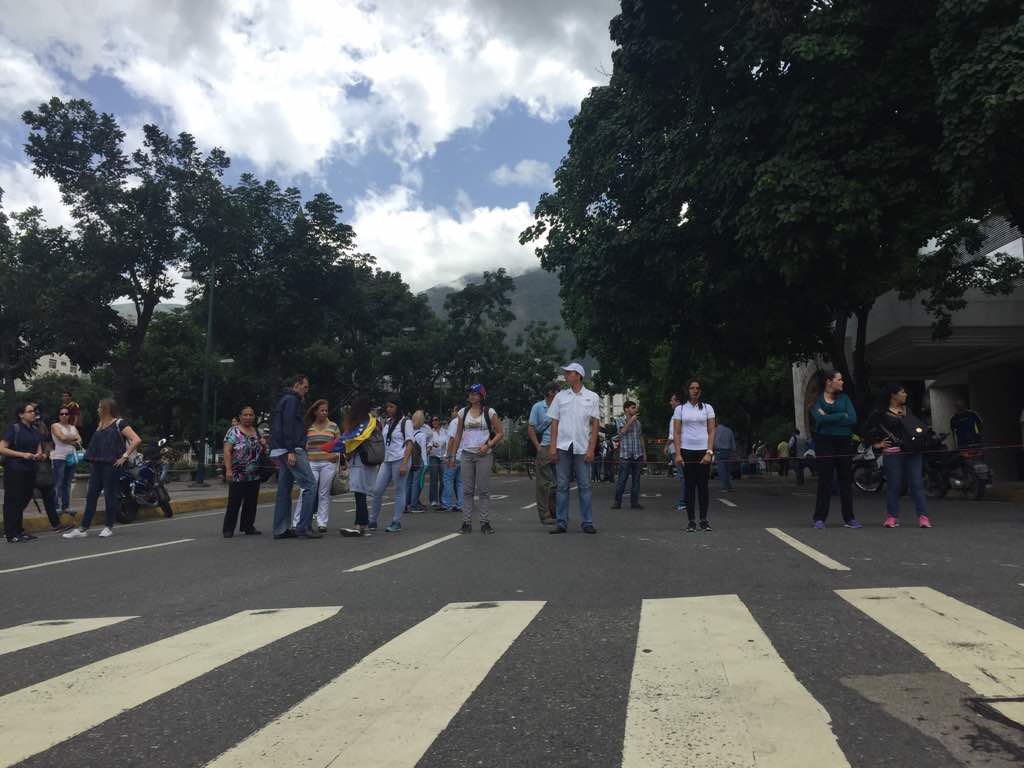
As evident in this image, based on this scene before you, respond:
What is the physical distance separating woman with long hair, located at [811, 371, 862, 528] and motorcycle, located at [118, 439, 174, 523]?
1009cm

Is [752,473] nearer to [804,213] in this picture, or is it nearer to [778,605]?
[804,213]

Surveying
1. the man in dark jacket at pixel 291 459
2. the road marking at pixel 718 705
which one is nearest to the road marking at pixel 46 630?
the road marking at pixel 718 705

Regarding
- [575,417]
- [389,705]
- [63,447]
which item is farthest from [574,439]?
[63,447]

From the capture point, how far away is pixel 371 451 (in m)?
10.5

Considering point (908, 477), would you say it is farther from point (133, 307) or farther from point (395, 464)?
point (133, 307)

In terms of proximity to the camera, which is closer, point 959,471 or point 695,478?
point 695,478

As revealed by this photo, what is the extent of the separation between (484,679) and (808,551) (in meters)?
4.49

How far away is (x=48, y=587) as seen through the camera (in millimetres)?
6371

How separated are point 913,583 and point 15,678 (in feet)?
16.2

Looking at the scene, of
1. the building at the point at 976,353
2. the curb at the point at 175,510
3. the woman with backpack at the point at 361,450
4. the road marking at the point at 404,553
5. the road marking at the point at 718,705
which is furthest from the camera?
the building at the point at 976,353

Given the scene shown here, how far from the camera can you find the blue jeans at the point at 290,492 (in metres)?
9.80

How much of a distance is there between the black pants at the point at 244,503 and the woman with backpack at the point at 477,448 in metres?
2.69

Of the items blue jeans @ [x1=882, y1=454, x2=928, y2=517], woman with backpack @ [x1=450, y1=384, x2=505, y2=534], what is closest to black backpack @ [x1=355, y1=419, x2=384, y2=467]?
woman with backpack @ [x1=450, y1=384, x2=505, y2=534]

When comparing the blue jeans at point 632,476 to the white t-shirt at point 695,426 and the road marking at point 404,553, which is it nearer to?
the white t-shirt at point 695,426
